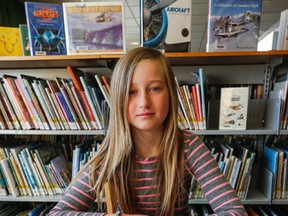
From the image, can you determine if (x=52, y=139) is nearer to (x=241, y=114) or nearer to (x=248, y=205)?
(x=241, y=114)

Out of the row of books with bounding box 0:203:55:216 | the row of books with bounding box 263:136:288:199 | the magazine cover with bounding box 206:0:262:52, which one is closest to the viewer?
the magazine cover with bounding box 206:0:262:52

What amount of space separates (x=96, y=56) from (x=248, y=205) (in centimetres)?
144

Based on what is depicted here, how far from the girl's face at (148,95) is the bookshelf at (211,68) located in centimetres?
41

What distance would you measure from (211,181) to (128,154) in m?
0.34

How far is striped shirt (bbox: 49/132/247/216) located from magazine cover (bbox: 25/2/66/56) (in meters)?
0.82

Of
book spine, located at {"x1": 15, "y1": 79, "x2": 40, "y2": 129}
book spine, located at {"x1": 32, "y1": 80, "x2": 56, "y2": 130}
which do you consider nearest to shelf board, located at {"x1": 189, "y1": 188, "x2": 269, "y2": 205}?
book spine, located at {"x1": 32, "y1": 80, "x2": 56, "y2": 130}

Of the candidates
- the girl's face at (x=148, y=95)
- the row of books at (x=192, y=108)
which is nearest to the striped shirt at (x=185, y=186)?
the girl's face at (x=148, y=95)

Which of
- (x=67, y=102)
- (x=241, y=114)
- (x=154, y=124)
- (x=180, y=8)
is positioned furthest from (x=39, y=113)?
(x=241, y=114)

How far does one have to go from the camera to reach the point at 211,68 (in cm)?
132

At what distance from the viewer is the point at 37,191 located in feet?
3.97

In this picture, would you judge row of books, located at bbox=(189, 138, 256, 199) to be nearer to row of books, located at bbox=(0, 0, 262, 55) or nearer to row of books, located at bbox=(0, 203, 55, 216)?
row of books, located at bbox=(0, 0, 262, 55)

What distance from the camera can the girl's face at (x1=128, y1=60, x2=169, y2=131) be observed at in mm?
640

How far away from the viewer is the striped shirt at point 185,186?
1.98 feet

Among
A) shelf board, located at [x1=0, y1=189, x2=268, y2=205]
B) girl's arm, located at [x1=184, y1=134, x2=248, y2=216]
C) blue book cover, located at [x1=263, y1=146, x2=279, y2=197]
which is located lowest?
shelf board, located at [x1=0, y1=189, x2=268, y2=205]
